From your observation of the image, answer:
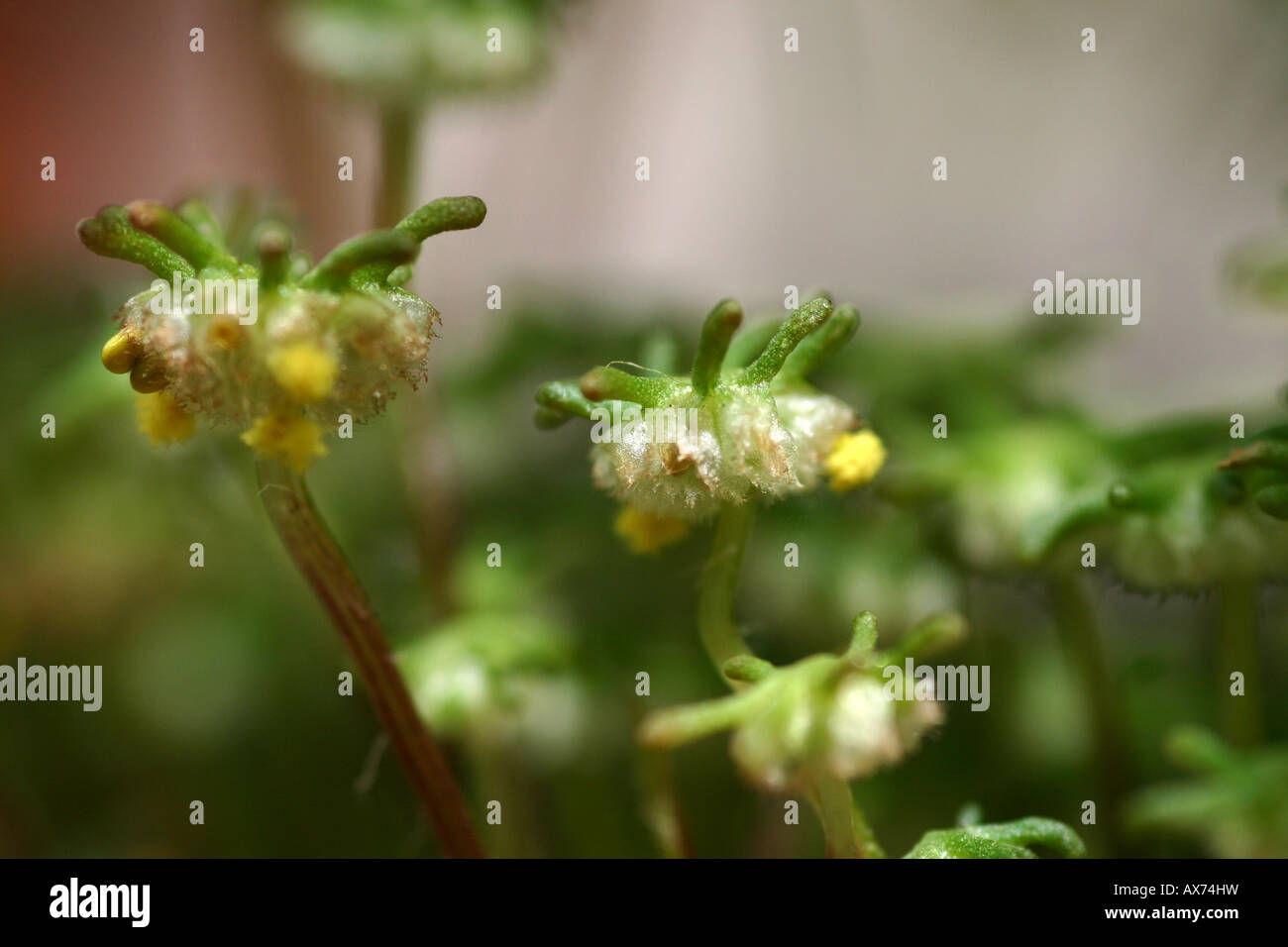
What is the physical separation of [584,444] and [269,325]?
0.44 m

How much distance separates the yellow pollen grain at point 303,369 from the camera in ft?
1.02

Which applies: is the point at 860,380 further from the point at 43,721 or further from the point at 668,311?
the point at 43,721

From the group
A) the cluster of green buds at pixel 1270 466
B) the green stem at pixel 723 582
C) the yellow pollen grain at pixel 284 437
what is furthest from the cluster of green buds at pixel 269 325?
the cluster of green buds at pixel 1270 466

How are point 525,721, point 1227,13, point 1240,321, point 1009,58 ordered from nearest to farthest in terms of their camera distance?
point 525,721
point 1227,13
point 1240,321
point 1009,58

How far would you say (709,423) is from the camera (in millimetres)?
348

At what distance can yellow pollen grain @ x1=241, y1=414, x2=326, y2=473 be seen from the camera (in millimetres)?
329

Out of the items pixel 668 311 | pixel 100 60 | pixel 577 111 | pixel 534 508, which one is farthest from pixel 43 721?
pixel 577 111

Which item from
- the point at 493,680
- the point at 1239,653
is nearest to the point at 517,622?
the point at 493,680

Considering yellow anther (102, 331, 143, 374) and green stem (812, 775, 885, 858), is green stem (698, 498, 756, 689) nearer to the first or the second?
green stem (812, 775, 885, 858)

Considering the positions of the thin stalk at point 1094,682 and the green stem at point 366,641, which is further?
the thin stalk at point 1094,682

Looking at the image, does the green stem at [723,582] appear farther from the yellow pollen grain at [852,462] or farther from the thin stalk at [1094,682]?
the thin stalk at [1094,682]

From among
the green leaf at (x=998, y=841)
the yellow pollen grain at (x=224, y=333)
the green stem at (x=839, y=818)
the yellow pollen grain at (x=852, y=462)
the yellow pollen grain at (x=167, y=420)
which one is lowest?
the green leaf at (x=998, y=841)

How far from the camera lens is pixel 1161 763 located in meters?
0.64

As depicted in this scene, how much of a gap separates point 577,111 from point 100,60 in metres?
0.39
